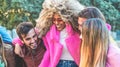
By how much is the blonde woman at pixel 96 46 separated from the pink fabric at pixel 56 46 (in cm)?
81

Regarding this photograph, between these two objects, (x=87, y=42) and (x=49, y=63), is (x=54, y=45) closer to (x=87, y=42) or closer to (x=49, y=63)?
(x=49, y=63)

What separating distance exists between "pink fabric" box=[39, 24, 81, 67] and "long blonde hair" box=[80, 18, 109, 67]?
838 mm

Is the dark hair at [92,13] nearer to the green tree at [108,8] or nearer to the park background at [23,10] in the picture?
the park background at [23,10]

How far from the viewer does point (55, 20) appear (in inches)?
161

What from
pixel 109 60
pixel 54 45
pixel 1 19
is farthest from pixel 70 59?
pixel 1 19

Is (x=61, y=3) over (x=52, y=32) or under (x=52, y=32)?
over

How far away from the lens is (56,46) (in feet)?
13.5

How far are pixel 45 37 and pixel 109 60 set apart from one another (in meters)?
1.09

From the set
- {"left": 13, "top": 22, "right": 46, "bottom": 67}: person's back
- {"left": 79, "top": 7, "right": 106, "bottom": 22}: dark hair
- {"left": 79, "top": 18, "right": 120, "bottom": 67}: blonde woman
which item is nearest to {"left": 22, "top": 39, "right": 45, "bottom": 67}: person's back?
{"left": 13, "top": 22, "right": 46, "bottom": 67}: person's back

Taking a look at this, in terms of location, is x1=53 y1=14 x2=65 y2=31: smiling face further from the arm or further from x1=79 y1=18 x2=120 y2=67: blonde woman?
x1=79 y1=18 x2=120 y2=67: blonde woman

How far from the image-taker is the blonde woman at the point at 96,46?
3.18 metres

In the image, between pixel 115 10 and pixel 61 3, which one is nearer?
pixel 61 3

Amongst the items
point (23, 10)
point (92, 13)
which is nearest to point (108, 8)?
point (23, 10)

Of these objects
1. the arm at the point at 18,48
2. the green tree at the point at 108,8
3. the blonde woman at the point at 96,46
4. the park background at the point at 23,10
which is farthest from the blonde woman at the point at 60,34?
the green tree at the point at 108,8
